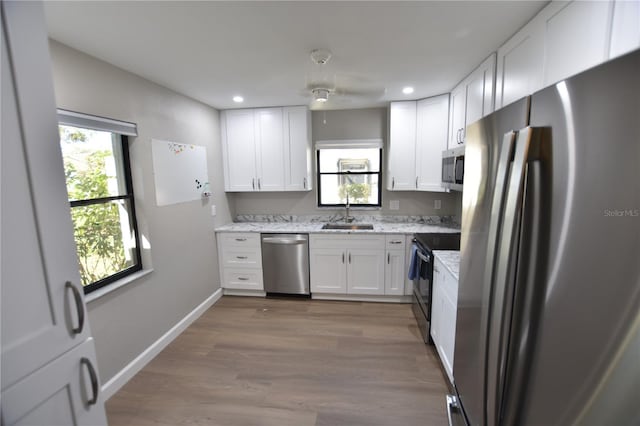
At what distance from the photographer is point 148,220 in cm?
243

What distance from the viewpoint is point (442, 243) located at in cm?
263

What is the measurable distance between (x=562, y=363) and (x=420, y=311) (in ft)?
7.61

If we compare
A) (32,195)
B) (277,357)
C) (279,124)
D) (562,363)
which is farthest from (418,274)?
(32,195)

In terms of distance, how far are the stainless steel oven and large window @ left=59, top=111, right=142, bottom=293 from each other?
2586 mm

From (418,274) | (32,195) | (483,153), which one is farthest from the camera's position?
(418,274)

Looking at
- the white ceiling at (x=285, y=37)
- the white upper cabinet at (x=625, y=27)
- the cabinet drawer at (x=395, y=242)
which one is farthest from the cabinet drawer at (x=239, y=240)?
the white upper cabinet at (x=625, y=27)

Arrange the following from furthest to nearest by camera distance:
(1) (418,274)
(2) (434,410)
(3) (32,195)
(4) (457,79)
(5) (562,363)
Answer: (1) (418,274)
(4) (457,79)
(2) (434,410)
(3) (32,195)
(5) (562,363)

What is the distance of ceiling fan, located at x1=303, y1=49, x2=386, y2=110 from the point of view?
2055mm

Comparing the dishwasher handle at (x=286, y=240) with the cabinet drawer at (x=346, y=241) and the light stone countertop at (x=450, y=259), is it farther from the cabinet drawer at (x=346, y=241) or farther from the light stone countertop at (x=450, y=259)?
the light stone countertop at (x=450, y=259)

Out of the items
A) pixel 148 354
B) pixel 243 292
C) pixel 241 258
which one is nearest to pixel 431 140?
pixel 241 258

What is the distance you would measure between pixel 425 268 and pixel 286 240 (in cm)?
169

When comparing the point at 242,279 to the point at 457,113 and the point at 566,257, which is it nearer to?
the point at 457,113

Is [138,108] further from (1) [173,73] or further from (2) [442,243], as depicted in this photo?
(2) [442,243]

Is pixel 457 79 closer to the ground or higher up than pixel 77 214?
higher up
